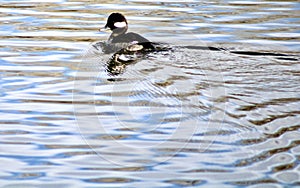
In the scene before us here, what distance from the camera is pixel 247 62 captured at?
10242 millimetres

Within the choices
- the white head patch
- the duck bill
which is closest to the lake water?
the duck bill

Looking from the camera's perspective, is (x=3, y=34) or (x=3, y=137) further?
(x=3, y=34)

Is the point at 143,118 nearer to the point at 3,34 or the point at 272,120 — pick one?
the point at 272,120

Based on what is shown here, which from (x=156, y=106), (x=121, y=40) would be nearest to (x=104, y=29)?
(x=121, y=40)

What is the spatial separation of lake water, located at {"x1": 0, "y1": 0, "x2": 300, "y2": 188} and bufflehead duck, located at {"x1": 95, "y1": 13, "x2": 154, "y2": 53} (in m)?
0.25

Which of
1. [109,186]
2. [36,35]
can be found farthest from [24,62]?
[109,186]

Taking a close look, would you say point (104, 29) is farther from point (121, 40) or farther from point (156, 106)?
point (156, 106)

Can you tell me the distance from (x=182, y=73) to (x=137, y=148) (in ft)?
8.28

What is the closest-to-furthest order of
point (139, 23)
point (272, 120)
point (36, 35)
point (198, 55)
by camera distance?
point (272, 120), point (198, 55), point (36, 35), point (139, 23)

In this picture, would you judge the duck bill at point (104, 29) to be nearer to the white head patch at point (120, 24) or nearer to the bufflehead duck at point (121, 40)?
the bufflehead duck at point (121, 40)

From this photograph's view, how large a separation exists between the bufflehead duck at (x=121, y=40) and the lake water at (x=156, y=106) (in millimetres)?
250

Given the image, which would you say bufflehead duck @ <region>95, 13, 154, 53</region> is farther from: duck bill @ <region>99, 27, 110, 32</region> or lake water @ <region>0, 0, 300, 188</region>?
lake water @ <region>0, 0, 300, 188</region>

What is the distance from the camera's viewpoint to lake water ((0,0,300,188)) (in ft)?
22.3

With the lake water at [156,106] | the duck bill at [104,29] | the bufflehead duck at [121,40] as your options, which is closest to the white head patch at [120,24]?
the bufflehead duck at [121,40]
